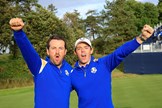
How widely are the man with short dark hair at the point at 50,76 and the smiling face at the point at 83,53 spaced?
351 millimetres

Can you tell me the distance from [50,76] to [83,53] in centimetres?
64

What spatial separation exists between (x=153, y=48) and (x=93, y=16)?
27.7 meters

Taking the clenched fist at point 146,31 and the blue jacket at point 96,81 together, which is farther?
the blue jacket at point 96,81

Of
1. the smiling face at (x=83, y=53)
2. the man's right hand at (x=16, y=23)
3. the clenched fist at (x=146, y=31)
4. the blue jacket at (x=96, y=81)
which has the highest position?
the man's right hand at (x=16, y=23)

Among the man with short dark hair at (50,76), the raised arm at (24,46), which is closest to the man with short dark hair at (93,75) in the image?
the man with short dark hair at (50,76)

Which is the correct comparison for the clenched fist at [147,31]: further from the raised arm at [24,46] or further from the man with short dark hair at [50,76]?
the raised arm at [24,46]

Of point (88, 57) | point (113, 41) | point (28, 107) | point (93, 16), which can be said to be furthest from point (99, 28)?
point (88, 57)

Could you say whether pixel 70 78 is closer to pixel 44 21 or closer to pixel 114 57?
pixel 114 57

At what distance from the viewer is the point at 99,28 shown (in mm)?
65125

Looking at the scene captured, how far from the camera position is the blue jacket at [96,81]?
5.10 metres

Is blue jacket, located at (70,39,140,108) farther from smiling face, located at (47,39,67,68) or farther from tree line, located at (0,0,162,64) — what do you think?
tree line, located at (0,0,162,64)

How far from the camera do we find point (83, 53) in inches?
203

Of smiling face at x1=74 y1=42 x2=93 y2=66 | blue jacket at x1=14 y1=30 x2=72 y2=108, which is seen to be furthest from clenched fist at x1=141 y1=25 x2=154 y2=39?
blue jacket at x1=14 y1=30 x2=72 y2=108

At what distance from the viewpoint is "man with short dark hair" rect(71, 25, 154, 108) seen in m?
5.10
